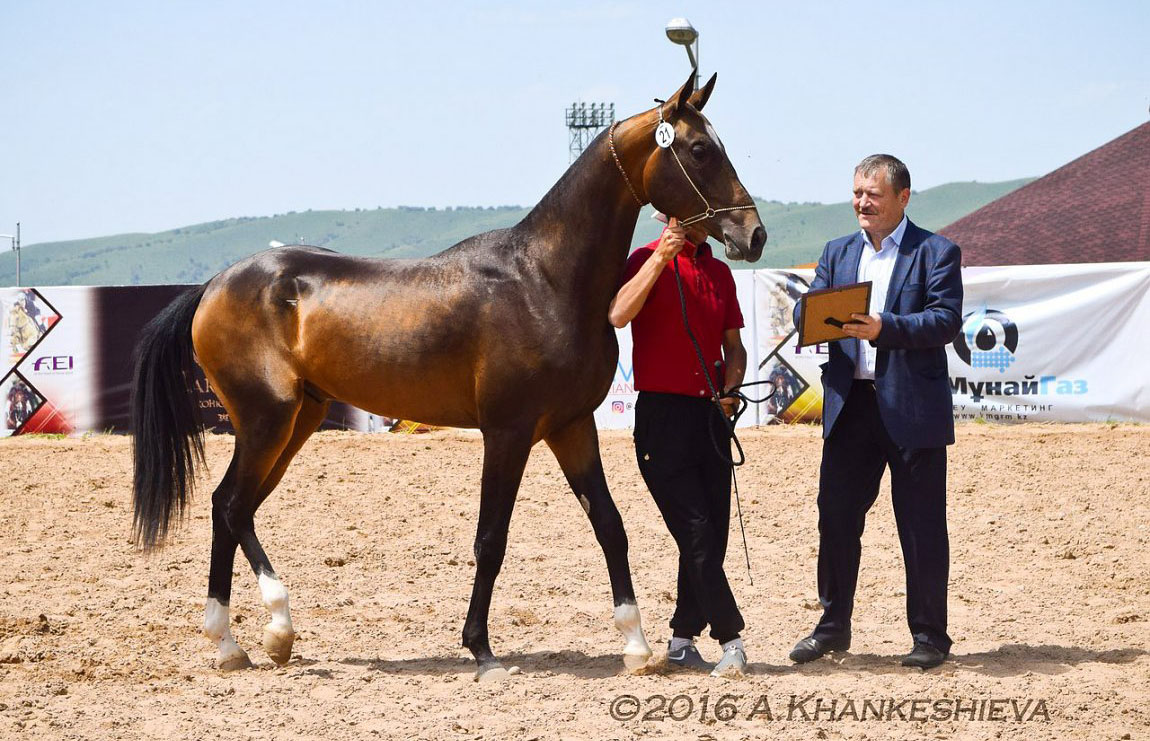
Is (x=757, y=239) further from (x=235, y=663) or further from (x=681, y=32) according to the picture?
(x=681, y=32)

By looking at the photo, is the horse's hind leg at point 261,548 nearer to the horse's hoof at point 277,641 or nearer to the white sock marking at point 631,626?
the horse's hoof at point 277,641

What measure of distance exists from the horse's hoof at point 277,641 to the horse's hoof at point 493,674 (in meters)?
0.84

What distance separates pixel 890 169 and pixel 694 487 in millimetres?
1458

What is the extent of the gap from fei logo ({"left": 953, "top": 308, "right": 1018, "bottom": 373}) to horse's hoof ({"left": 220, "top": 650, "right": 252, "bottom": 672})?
30.0 ft

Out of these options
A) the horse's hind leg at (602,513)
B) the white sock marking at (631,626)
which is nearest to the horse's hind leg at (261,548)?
the horse's hind leg at (602,513)

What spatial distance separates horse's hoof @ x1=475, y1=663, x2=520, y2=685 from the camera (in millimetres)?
4434

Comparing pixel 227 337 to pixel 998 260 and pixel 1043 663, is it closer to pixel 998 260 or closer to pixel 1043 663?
pixel 1043 663

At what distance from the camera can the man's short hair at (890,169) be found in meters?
4.50

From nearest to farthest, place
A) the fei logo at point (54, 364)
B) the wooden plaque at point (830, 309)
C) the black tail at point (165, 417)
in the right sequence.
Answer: the wooden plaque at point (830, 309)
the black tail at point (165, 417)
the fei logo at point (54, 364)

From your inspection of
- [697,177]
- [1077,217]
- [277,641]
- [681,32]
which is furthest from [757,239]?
[1077,217]

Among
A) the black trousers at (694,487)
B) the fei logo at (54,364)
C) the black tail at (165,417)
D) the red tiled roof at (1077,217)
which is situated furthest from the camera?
the red tiled roof at (1077,217)

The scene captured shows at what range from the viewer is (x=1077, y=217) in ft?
72.1

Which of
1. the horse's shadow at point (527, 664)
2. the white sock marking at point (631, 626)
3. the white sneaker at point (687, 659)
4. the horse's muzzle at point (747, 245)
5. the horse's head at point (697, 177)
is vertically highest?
the horse's head at point (697, 177)

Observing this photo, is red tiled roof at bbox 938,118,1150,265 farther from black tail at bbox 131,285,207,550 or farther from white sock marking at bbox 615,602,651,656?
black tail at bbox 131,285,207,550
